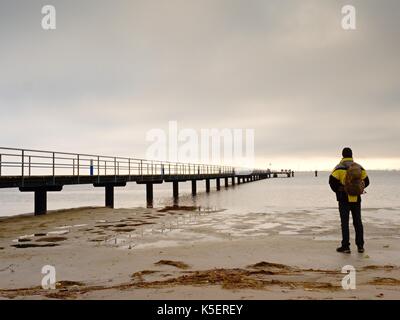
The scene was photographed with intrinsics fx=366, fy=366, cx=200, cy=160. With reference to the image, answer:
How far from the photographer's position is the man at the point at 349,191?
7355mm

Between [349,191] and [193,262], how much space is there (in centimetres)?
344

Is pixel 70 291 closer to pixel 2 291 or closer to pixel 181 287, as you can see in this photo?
pixel 2 291

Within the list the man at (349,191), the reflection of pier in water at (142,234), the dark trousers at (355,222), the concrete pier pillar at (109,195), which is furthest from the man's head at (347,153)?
the concrete pier pillar at (109,195)

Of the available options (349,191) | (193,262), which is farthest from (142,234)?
(349,191)

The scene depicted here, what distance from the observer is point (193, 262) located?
663cm

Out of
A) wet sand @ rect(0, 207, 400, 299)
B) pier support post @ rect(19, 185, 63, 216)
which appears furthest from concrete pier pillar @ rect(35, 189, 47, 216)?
wet sand @ rect(0, 207, 400, 299)

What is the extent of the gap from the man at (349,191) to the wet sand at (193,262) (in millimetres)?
336

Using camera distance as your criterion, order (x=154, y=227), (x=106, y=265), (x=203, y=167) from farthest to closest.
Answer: (x=203, y=167)
(x=154, y=227)
(x=106, y=265)

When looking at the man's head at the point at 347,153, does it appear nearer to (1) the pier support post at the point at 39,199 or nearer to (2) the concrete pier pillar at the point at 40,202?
(1) the pier support post at the point at 39,199

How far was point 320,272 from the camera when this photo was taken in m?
5.62

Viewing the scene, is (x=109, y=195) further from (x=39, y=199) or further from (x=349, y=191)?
(x=349, y=191)

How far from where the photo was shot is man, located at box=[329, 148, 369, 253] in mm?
7355
